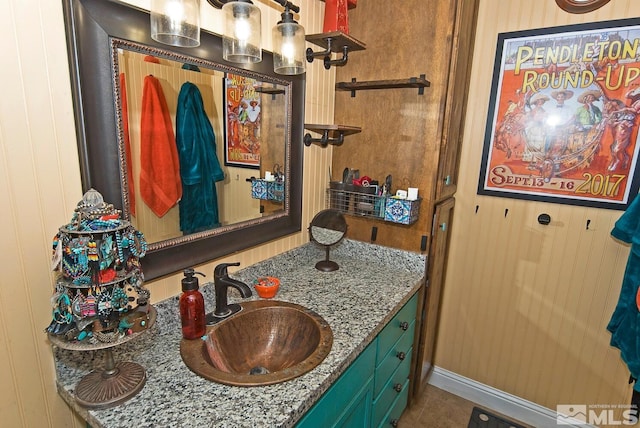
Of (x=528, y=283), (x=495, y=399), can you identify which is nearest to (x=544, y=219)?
(x=528, y=283)

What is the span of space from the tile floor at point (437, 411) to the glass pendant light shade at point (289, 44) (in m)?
1.99

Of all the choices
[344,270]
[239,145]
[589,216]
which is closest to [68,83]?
[239,145]

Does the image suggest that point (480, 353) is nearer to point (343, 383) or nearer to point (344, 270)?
point (344, 270)

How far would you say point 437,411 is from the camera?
2.08 meters

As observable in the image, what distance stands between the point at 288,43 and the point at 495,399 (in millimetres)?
2309

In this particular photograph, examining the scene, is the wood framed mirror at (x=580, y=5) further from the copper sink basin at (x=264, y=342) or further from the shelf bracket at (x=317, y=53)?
the copper sink basin at (x=264, y=342)

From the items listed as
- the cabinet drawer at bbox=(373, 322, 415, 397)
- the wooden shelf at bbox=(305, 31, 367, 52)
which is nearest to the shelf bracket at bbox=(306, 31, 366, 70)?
the wooden shelf at bbox=(305, 31, 367, 52)

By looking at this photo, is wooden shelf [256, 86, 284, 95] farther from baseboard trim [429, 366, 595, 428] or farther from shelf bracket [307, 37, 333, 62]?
baseboard trim [429, 366, 595, 428]

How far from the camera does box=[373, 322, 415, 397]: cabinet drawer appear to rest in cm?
140

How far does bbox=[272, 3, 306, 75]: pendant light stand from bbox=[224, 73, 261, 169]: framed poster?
16 centimetres

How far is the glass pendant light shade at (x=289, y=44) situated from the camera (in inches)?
46.9

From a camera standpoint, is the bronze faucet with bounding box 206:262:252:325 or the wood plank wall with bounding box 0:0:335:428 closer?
the wood plank wall with bounding box 0:0:335:428

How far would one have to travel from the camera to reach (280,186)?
1.57 metres

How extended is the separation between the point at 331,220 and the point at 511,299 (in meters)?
1.17
